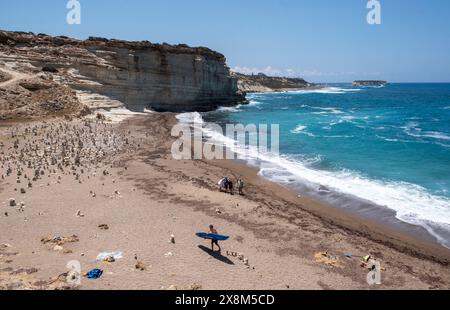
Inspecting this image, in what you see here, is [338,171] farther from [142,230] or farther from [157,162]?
[142,230]

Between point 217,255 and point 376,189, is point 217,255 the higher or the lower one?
the lower one

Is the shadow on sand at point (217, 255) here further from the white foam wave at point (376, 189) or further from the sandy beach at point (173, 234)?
the white foam wave at point (376, 189)

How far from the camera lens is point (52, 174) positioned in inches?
695

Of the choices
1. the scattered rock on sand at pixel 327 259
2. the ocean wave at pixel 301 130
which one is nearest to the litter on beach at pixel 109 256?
the scattered rock on sand at pixel 327 259

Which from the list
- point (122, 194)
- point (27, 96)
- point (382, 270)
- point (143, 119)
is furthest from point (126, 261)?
point (143, 119)

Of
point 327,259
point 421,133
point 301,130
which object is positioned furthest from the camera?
point 301,130

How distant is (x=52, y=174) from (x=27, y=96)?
740 inches

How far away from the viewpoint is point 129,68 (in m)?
47.9

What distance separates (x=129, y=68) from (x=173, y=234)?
3959 cm

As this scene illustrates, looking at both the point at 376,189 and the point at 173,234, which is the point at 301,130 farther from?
the point at 173,234

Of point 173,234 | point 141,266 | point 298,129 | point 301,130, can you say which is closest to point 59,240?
point 141,266

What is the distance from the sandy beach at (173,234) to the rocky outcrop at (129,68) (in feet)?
70.2

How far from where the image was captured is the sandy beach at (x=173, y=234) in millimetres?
9859
